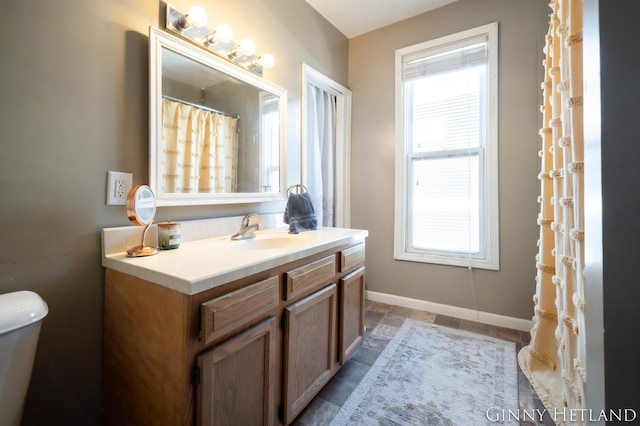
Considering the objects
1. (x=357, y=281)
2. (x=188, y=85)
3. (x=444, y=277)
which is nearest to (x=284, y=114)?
(x=188, y=85)

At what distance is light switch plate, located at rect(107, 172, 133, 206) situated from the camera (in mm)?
1082

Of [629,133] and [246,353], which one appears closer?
[629,133]

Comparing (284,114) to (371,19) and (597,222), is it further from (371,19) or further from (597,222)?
(597,222)

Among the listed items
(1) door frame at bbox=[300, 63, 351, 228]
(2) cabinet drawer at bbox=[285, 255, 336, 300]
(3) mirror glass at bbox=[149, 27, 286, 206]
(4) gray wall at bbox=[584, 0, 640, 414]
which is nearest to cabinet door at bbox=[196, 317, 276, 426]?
(2) cabinet drawer at bbox=[285, 255, 336, 300]

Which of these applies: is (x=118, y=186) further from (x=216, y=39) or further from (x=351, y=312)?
(x=351, y=312)

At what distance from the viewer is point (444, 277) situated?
2338mm

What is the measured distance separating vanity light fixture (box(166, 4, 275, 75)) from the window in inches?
53.6

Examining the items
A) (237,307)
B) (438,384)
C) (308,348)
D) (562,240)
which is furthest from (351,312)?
(562,240)

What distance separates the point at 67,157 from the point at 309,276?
3.32 feet

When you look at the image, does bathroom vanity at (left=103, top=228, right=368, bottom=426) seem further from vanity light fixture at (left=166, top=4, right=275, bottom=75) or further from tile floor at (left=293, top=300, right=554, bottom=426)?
vanity light fixture at (left=166, top=4, right=275, bottom=75)

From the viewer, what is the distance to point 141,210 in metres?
1.02

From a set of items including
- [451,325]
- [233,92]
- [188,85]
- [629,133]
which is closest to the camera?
[629,133]

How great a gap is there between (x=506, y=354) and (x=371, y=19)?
2.79 meters

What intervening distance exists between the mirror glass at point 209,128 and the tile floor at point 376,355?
1.13 metres
